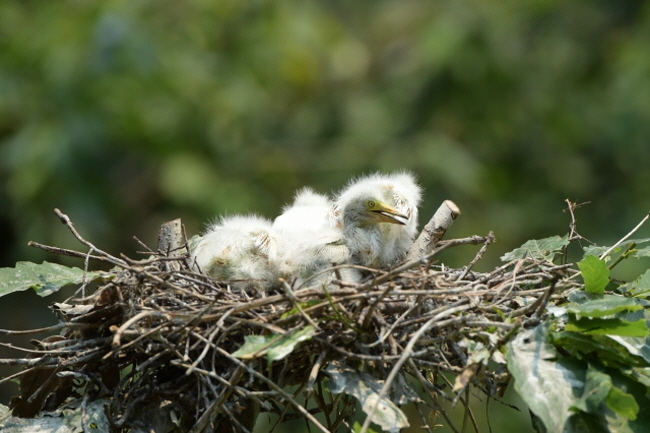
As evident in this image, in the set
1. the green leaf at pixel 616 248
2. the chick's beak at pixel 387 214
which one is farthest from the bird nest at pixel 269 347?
the chick's beak at pixel 387 214

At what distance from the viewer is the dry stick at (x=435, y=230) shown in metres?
4.60

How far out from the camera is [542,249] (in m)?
4.36

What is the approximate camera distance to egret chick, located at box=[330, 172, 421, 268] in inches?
181

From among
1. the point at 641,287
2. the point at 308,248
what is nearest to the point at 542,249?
the point at 641,287

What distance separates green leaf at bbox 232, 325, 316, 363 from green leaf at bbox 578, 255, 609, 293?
1.15 meters

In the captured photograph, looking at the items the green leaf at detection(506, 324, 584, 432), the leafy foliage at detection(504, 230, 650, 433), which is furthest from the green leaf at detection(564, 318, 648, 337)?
the green leaf at detection(506, 324, 584, 432)

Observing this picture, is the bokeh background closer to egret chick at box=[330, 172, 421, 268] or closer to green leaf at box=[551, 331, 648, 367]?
egret chick at box=[330, 172, 421, 268]

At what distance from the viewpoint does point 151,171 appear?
37.2 feet

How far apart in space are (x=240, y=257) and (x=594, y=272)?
5.55 feet

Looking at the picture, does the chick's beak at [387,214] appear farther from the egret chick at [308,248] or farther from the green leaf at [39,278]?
the green leaf at [39,278]

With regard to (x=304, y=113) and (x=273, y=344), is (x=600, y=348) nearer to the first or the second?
(x=273, y=344)

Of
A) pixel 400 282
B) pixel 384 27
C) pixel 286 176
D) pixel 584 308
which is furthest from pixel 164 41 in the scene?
pixel 584 308

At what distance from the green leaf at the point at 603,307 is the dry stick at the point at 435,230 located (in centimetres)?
117

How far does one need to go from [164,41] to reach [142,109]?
1.41 m
